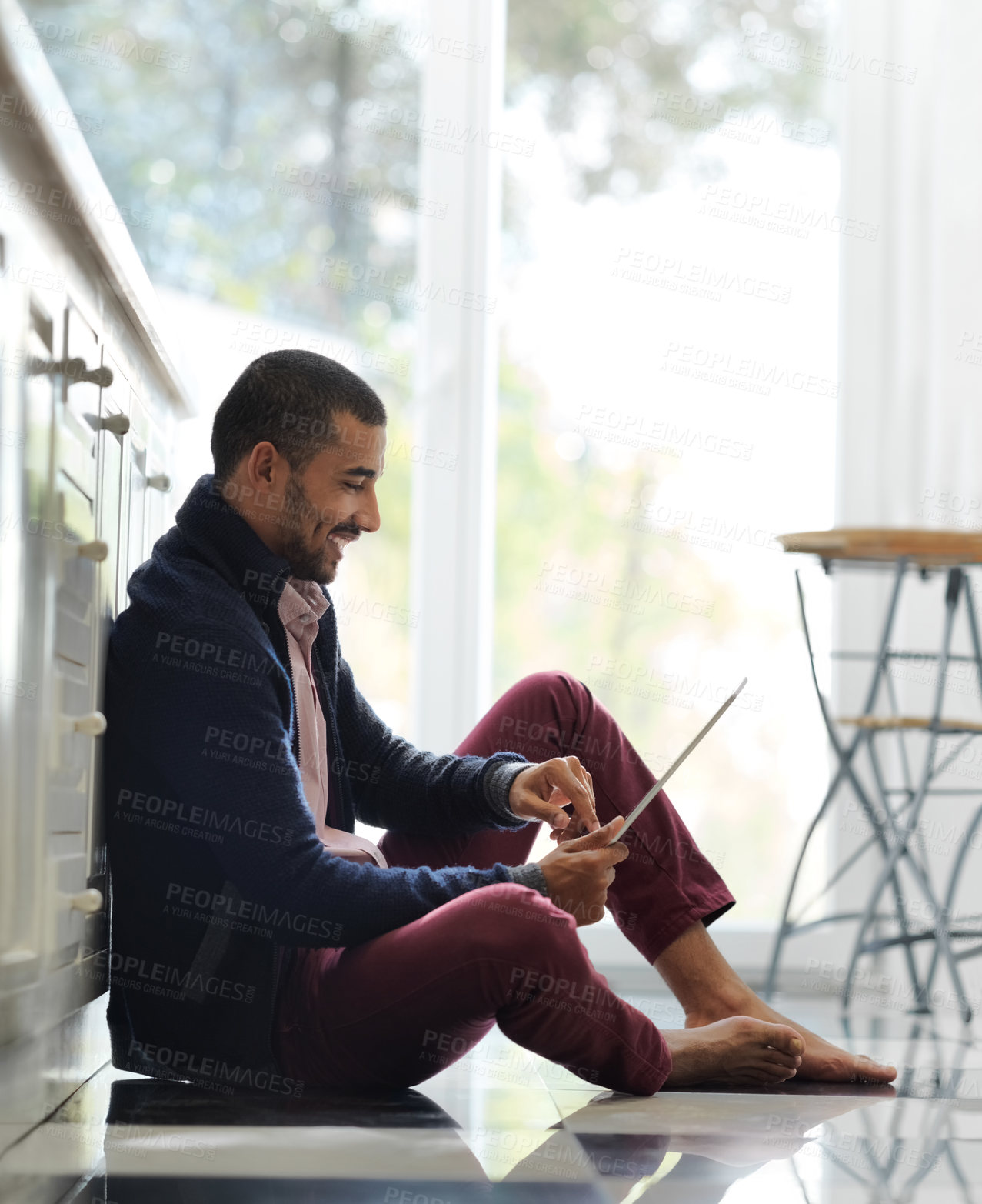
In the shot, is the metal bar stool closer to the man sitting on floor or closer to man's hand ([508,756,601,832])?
the man sitting on floor

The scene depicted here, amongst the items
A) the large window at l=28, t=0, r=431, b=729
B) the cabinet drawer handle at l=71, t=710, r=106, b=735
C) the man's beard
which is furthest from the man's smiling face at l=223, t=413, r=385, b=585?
the large window at l=28, t=0, r=431, b=729

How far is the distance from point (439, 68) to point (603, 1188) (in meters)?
2.37

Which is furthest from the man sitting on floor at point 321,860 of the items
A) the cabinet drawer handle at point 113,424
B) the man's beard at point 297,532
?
the cabinet drawer handle at point 113,424

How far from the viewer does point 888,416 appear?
9.41ft

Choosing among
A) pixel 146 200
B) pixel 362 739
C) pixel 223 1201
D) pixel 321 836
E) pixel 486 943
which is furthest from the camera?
pixel 146 200

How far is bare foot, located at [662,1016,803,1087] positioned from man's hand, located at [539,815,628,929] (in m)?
0.26

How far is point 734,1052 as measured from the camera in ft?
5.15

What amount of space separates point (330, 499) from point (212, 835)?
0.41 meters

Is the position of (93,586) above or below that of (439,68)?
below

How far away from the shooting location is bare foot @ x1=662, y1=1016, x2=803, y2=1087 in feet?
5.14

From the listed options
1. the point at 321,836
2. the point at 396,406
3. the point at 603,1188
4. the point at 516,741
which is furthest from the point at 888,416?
the point at 603,1188

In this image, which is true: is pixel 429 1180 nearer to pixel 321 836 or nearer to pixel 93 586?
pixel 321 836

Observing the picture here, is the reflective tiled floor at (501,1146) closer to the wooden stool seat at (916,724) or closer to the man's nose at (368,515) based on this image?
the man's nose at (368,515)

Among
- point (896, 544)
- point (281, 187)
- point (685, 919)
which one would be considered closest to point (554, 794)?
point (685, 919)
